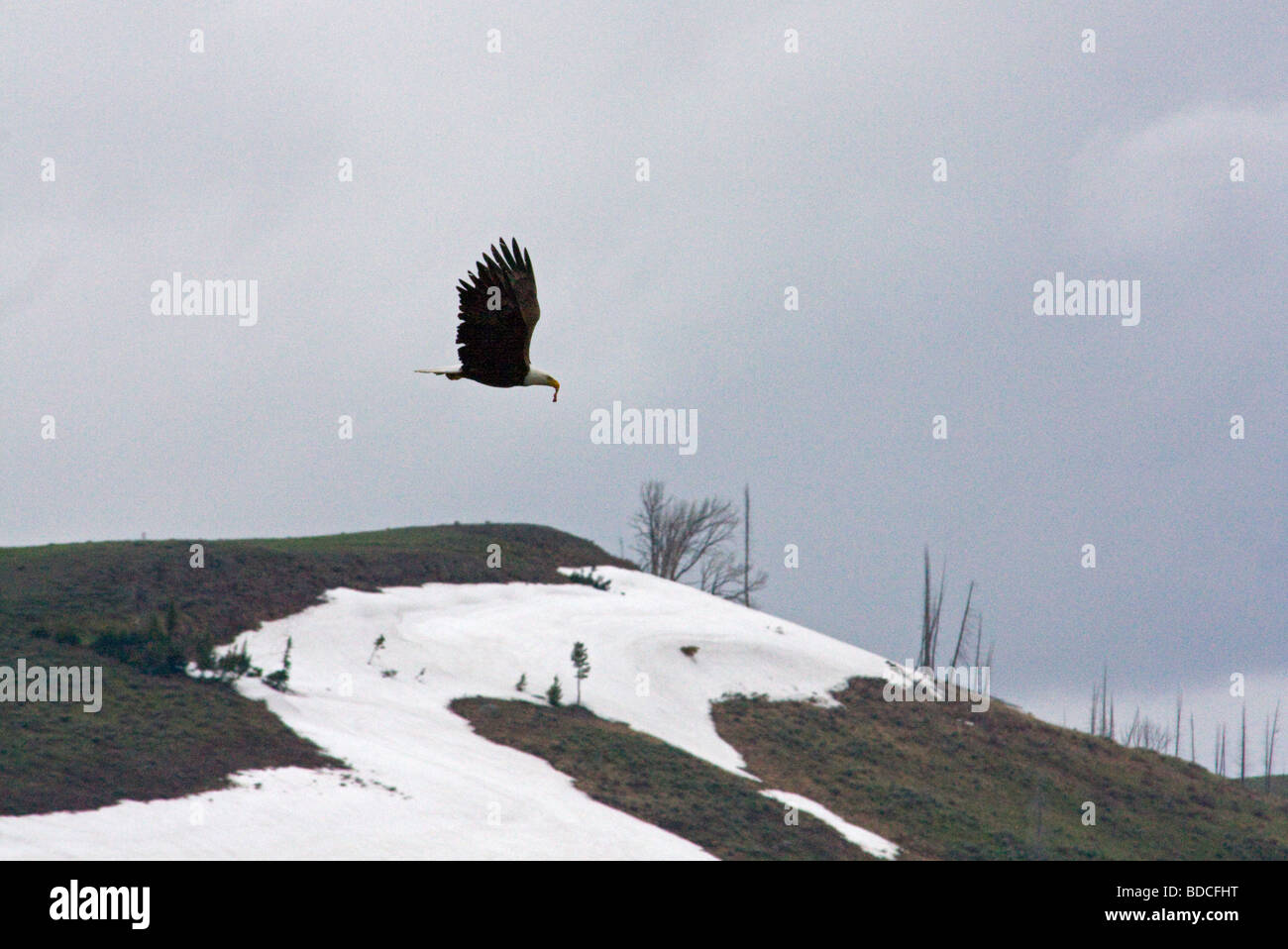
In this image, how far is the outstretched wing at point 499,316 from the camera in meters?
9.84

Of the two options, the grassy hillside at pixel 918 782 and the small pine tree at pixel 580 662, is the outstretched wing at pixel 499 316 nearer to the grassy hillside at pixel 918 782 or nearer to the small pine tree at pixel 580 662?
the grassy hillside at pixel 918 782

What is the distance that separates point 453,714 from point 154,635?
27.5 feet

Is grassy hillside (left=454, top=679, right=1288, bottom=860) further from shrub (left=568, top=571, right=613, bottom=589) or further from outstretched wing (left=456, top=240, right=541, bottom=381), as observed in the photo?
outstretched wing (left=456, top=240, right=541, bottom=381)

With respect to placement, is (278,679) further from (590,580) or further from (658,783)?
(590,580)

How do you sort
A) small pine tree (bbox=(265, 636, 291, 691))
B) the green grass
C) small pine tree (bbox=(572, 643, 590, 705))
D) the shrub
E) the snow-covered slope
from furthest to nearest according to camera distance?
1. the shrub
2. small pine tree (bbox=(572, 643, 590, 705))
3. small pine tree (bbox=(265, 636, 291, 691))
4. the green grass
5. the snow-covered slope

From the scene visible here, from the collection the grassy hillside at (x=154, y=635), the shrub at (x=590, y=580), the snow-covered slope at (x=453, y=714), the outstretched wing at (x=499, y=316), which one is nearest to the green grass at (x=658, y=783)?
the snow-covered slope at (x=453, y=714)

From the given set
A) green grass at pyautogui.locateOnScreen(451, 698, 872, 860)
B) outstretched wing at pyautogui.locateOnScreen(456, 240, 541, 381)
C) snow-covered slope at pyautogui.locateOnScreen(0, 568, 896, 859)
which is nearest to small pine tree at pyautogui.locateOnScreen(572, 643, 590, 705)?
snow-covered slope at pyautogui.locateOnScreen(0, 568, 896, 859)

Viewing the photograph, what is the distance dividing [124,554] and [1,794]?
1911cm

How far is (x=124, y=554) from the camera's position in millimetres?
43344

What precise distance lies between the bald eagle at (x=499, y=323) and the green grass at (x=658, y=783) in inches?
962

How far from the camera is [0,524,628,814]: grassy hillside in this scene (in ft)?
91.5
